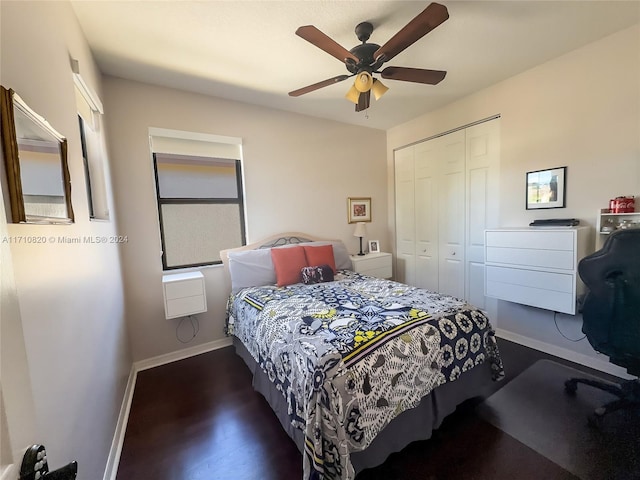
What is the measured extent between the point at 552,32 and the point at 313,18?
1780mm

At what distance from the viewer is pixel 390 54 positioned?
5.65 ft

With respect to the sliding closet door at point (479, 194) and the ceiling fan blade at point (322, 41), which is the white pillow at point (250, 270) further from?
the sliding closet door at point (479, 194)

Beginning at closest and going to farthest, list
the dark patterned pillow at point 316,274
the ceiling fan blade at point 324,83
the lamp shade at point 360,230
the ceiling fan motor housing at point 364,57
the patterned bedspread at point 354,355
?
the patterned bedspread at point 354,355 < the ceiling fan motor housing at point 364,57 < the ceiling fan blade at point 324,83 < the dark patterned pillow at point 316,274 < the lamp shade at point 360,230

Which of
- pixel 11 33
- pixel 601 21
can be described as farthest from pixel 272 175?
pixel 601 21

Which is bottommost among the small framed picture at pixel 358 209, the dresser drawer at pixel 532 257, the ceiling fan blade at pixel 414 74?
the dresser drawer at pixel 532 257

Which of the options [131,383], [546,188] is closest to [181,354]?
[131,383]

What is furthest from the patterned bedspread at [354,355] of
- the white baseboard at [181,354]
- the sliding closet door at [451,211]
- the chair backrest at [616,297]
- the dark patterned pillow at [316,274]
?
the sliding closet door at [451,211]

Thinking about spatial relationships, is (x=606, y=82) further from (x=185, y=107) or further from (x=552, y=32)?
Answer: (x=185, y=107)

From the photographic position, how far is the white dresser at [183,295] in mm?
2467

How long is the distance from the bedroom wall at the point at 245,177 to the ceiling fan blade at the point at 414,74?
1634 mm

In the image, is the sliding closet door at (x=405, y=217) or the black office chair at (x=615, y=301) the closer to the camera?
the black office chair at (x=615, y=301)

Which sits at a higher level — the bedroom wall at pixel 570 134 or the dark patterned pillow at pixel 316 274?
the bedroom wall at pixel 570 134

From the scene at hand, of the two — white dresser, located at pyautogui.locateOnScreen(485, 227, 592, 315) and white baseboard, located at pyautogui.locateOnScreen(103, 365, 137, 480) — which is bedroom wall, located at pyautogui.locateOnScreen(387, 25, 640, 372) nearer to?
white dresser, located at pyautogui.locateOnScreen(485, 227, 592, 315)

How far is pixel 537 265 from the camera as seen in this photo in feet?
7.80
